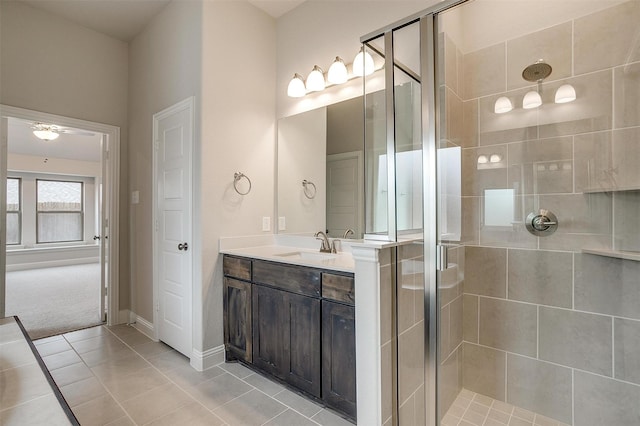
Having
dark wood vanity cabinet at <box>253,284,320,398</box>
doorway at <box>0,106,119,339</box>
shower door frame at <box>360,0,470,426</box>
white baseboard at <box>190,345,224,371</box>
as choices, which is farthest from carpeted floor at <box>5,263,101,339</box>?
shower door frame at <box>360,0,470,426</box>

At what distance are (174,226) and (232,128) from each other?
39.6 inches

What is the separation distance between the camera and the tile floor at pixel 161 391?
181cm

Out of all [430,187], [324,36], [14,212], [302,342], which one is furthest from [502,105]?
[14,212]

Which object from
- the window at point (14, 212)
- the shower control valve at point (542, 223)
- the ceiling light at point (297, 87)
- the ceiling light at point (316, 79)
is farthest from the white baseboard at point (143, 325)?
the window at point (14, 212)

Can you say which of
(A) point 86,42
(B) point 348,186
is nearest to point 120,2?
(A) point 86,42

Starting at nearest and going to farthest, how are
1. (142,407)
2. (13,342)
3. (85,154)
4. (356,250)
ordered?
1. (13,342)
2. (356,250)
3. (142,407)
4. (85,154)

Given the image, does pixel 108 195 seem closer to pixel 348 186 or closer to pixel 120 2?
pixel 120 2

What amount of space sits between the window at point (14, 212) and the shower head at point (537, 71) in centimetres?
923

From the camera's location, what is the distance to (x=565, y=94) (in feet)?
5.64

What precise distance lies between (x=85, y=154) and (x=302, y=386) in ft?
24.3

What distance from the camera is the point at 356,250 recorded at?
154cm

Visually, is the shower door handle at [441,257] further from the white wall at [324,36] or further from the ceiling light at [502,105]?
the white wall at [324,36]

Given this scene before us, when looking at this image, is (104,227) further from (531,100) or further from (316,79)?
Answer: (531,100)

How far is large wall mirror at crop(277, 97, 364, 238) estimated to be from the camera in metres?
2.36
